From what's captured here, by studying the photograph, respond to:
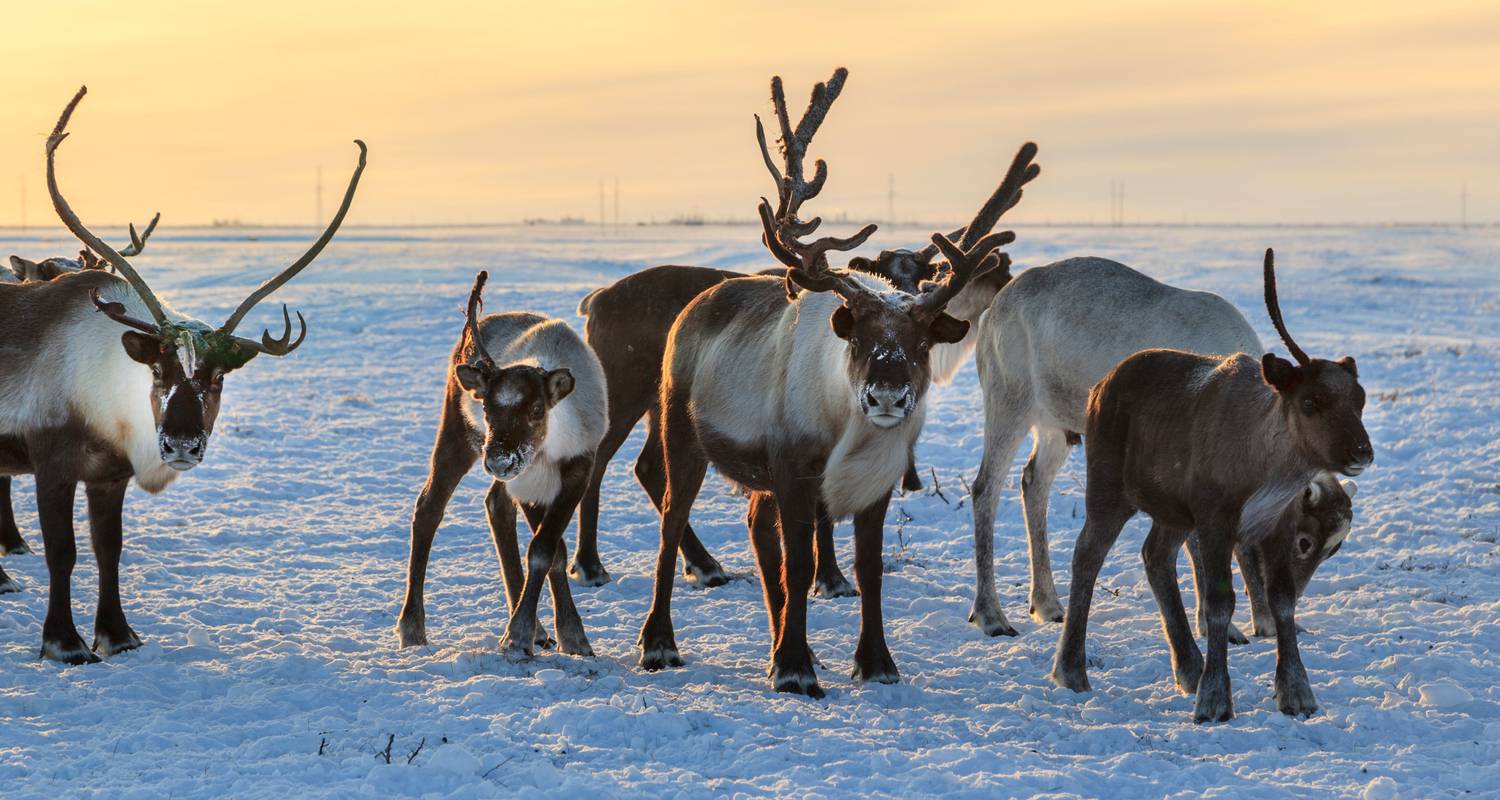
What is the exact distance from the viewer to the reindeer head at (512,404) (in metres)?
6.51

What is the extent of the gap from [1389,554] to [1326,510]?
2.27 m

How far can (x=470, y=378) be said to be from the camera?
6.68 metres

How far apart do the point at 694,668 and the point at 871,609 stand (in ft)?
3.07

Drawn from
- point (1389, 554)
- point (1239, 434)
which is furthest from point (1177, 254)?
point (1239, 434)

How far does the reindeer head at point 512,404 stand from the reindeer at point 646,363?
178 centimetres

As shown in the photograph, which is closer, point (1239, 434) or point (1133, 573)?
point (1239, 434)

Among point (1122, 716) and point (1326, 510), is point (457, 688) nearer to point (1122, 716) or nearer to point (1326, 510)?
point (1122, 716)

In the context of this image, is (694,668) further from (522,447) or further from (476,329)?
(476,329)

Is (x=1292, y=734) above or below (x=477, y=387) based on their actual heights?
below

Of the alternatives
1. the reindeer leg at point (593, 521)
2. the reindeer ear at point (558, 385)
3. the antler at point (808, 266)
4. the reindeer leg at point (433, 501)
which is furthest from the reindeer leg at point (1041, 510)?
the reindeer leg at point (433, 501)

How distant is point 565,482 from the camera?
23.1 feet

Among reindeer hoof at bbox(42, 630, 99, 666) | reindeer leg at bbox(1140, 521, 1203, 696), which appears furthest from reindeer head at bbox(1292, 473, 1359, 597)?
reindeer hoof at bbox(42, 630, 99, 666)

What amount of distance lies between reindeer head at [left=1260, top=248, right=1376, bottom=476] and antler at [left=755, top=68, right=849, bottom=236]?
328 cm

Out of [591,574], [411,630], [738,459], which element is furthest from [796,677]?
[591,574]
